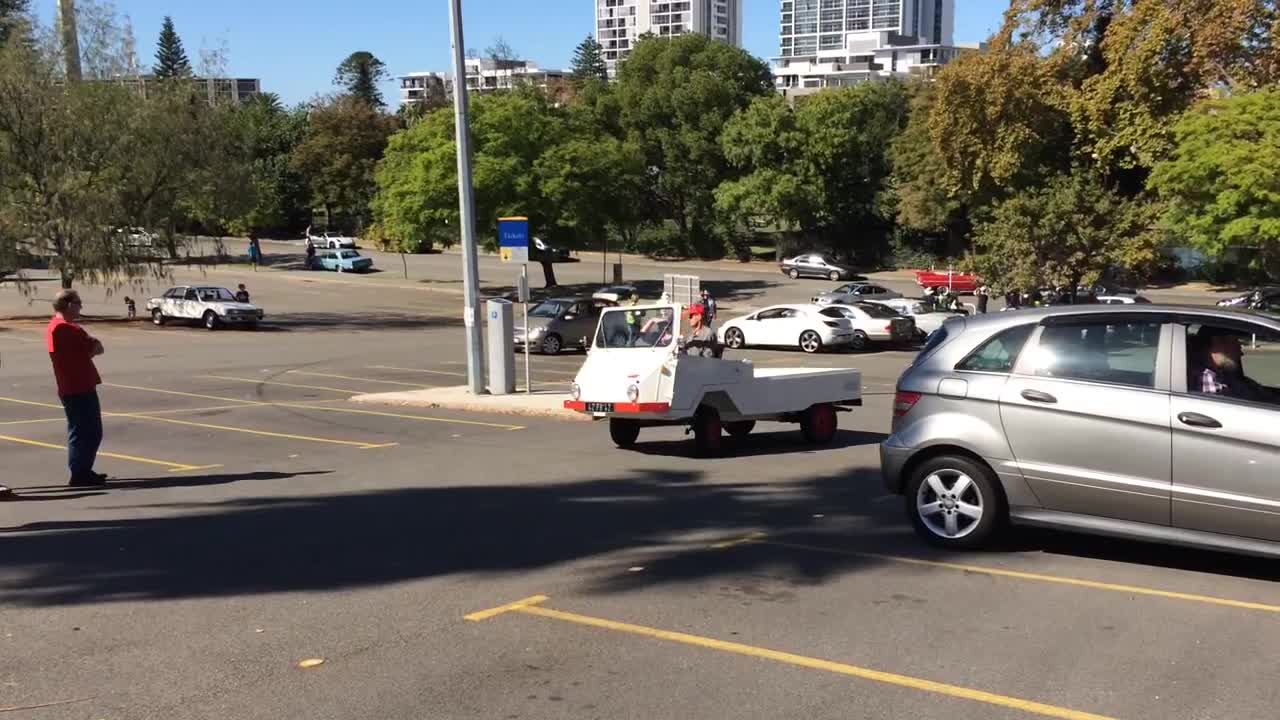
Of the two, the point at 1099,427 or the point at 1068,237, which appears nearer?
the point at 1099,427

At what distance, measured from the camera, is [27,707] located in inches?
201

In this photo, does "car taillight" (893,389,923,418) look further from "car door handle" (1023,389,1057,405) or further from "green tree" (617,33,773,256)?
"green tree" (617,33,773,256)

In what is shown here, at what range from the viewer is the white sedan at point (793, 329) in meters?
32.2

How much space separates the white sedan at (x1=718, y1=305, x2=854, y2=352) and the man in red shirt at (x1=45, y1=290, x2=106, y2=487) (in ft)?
76.8

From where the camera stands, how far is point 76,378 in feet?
34.6

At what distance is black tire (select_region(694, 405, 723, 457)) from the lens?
529 inches

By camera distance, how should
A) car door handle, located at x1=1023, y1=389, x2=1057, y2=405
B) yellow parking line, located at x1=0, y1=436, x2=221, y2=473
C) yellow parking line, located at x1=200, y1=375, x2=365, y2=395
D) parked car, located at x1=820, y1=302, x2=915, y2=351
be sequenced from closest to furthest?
car door handle, located at x1=1023, y1=389, x2=1057, y2=405 < yellow parking line, located at x1=0, y1=436, x2=221, y2=473 < yellow parking line, located at x1=200, y1=375, x2=365, y2=395 < parked car, located at x1=820, y1=302, x2=915, y2=351

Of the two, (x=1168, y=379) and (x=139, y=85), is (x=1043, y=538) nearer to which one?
(x=1168, y=379)

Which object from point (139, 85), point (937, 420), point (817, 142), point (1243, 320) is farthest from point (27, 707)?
point (817, 142)

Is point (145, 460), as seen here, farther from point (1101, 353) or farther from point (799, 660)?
point (1101, 353)

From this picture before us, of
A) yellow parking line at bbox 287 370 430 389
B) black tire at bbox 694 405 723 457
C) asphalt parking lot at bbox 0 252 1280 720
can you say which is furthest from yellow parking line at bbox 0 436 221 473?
yellow parking line at bbox 287 370 430 389

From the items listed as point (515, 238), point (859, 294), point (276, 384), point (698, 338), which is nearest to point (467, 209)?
point (515, 238)

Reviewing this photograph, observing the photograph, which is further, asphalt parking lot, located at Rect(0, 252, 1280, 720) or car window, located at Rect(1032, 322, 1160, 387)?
car window, located at Rect(1032, 322, 1160, 387)

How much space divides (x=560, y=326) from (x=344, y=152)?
53110 millimetres
